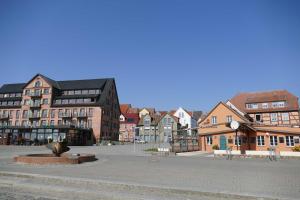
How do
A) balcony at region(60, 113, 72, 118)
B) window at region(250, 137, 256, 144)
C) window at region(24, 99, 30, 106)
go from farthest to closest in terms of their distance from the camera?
window at region(24, 99, 30, 106) → balcony at region(60, 113, 72, 118) → window at region(250, 137, 256, 144)

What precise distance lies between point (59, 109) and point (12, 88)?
20.0 m

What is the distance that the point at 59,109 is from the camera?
60406 mm

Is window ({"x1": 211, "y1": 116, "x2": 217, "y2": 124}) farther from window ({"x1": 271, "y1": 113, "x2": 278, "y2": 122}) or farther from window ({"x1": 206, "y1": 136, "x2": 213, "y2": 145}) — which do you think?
window ({"x1": 271, "y1": 113, "x2": 278, "y2": 122})

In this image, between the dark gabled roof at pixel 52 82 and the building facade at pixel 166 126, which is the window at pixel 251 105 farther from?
the dark gabled roof at pixel 52 82

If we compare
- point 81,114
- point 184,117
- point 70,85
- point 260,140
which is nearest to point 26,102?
point 70,85

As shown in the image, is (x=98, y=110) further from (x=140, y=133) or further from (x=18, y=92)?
(x=18, y=92)

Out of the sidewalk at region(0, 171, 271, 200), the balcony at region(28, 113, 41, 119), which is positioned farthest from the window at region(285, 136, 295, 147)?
the balcony at region(28, 113, 41, 119)

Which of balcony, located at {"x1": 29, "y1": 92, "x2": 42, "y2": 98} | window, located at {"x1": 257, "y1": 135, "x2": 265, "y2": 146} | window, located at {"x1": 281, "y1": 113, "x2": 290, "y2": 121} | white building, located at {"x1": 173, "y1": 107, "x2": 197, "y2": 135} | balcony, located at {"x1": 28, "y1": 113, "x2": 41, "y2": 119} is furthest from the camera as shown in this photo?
white building, located at {"x1": 173, "y1": 107, "x2": 197, "y2": 135}

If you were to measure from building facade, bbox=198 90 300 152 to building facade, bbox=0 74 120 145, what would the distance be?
1114 inches

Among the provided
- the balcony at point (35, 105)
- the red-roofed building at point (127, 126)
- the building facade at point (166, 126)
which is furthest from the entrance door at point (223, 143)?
the red-roofed building at point (127, 126)

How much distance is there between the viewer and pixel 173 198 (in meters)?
7.65

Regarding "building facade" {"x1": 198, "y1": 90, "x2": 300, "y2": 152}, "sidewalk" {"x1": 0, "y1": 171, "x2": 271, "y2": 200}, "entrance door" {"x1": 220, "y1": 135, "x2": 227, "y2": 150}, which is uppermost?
"building facade" {"x1": 198, "y1": 90, "x2": 300, "y2": 152}

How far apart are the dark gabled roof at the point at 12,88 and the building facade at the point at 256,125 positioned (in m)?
54.3

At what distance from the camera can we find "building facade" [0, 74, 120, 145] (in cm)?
5428
